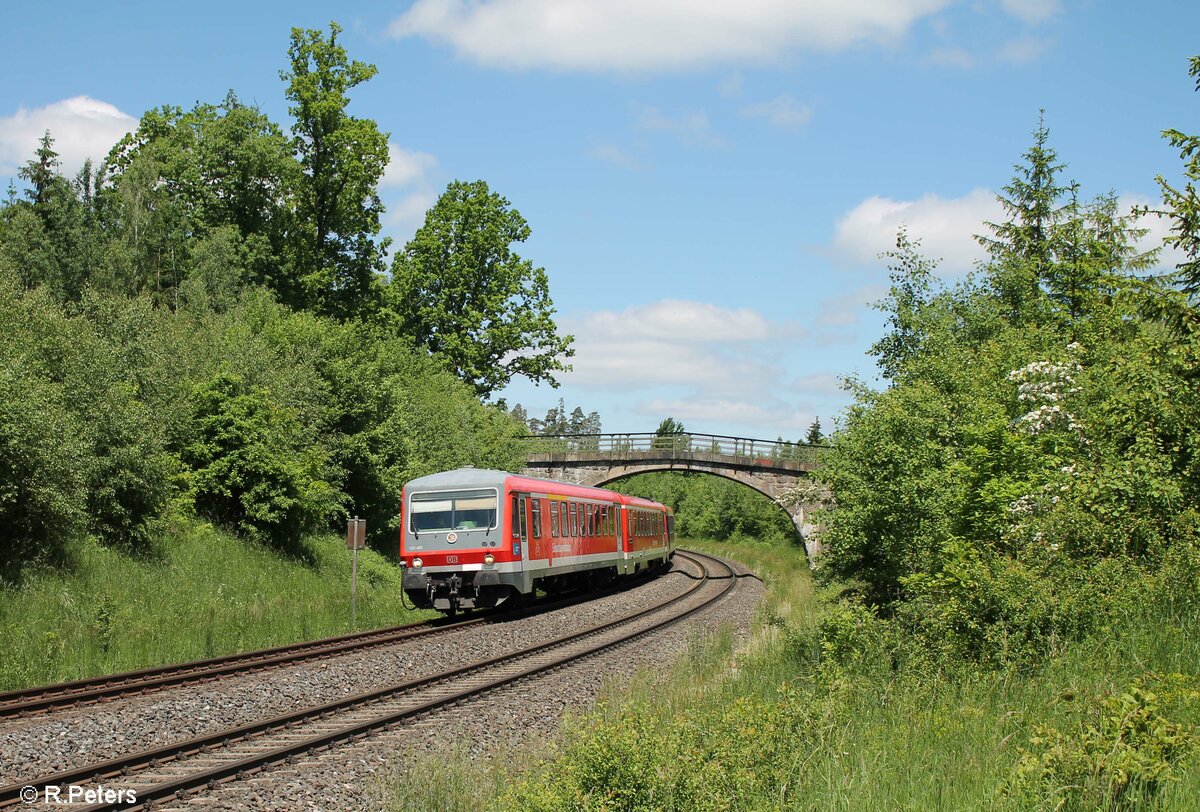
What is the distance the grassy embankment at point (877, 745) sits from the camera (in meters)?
6.19

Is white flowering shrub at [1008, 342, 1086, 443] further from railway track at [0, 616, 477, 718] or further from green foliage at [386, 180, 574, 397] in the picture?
green foliage at [386, 180, 574, 397]

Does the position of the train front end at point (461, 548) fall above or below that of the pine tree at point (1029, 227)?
below

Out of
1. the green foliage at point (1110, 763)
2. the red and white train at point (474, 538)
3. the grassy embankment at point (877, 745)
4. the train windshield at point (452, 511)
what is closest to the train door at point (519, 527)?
the red and white train at point (474, 538)

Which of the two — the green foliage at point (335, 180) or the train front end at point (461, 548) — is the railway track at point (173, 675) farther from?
the green foliage at point (335, 180)

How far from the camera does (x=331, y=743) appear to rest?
9531 mm

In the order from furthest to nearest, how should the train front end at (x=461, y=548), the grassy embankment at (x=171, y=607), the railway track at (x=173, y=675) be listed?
the train front end at (x=461, y=548)
the grassy embankment at (x=171, y=607)
the railway track at (x=173, y=675)

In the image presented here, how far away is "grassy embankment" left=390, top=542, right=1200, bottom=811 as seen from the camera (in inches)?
244

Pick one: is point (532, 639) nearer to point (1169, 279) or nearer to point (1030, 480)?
point (1030, 480)

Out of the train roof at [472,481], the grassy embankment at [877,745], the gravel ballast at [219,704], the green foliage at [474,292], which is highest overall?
the green foliage at [474,292]

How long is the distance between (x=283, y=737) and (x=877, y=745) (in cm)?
554

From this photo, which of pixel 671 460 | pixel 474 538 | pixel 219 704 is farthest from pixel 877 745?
pixel 671 460

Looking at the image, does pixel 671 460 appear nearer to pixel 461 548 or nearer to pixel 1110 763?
pixel 461 548

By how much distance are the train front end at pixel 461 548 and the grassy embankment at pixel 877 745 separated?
1024 cm

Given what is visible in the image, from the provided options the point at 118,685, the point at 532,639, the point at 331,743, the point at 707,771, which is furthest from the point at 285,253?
the point at 707,771
